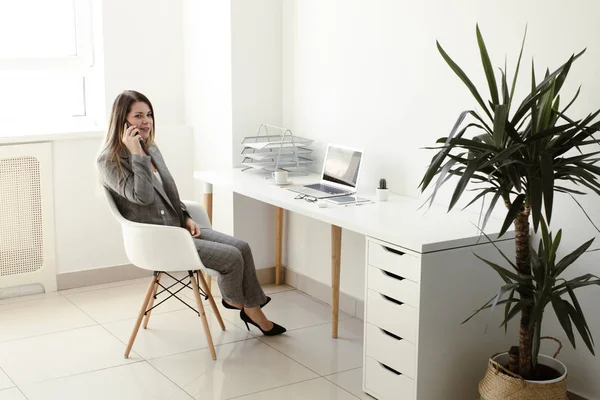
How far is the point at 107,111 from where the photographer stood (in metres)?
4.93

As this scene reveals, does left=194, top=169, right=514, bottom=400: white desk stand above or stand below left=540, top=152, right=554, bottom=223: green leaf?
below

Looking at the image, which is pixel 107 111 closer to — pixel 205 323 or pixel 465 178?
pixel 205 323

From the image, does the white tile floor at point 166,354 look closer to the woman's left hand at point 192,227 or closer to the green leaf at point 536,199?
the woman's left hand at point 192,227

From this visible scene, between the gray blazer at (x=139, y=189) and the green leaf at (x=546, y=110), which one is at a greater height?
the green leaf at (x=546, y=110)

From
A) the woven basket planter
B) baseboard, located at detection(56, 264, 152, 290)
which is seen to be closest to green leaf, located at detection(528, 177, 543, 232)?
the woven basket planter

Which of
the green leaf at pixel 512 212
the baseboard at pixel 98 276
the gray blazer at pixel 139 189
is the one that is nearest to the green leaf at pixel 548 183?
the green leaf at pixel 512 212

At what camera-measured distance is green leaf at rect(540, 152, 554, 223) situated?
2.56 m

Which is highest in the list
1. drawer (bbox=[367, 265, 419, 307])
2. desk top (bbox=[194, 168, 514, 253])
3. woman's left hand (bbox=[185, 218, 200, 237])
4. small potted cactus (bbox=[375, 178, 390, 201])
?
small potted cactus (bbox=[375, 178, 390, 201])

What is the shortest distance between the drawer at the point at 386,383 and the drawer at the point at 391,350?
0.03 meters

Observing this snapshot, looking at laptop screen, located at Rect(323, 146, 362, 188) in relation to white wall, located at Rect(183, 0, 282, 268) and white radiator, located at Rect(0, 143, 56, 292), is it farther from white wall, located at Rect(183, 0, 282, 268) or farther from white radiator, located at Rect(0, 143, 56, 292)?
white radiator, located at Rect(0, 143, 56, 292)

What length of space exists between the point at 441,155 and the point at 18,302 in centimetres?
284

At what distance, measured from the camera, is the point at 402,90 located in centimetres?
394

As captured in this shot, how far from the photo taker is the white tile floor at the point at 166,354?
3469 millimetres

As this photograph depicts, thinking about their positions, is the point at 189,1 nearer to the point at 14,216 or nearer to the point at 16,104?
the point at 16,104
